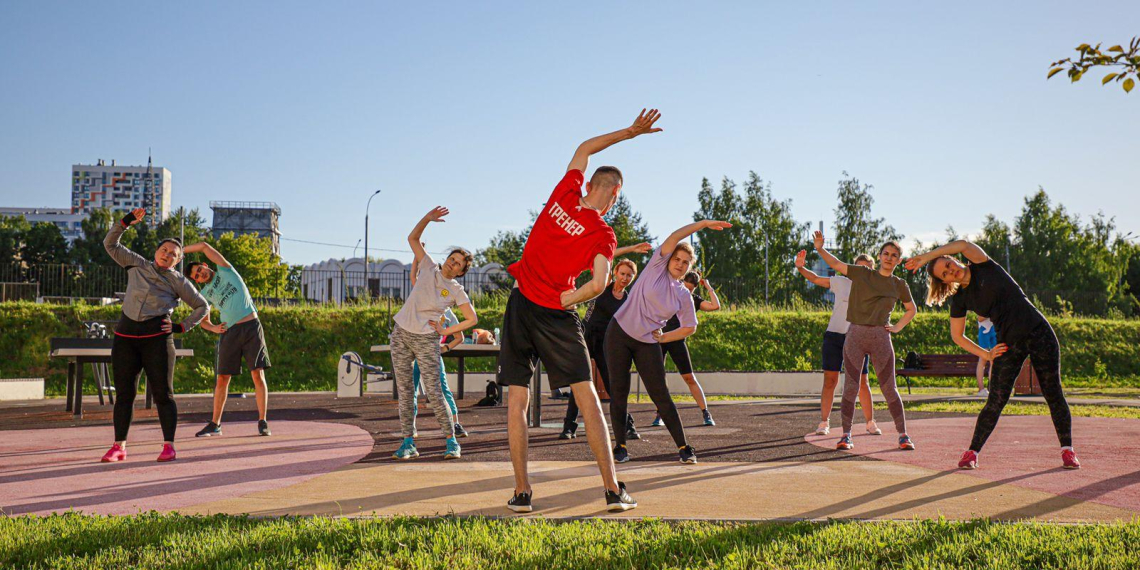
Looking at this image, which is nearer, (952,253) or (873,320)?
(952,253)

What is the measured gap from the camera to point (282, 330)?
2112 centimetres

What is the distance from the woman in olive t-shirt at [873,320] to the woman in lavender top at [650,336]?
67.4 inches

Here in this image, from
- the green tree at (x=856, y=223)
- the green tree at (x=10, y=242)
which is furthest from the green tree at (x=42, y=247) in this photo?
the green tree at (x=856, y=223)

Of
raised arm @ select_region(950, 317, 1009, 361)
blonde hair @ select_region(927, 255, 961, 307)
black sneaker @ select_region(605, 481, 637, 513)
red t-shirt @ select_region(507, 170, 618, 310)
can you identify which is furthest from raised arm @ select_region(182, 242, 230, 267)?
raised arm @ select_region(950, 317, 1009, 361)

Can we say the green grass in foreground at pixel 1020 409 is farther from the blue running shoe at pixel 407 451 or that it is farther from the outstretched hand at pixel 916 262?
the blue running shoe at pixel 407 451

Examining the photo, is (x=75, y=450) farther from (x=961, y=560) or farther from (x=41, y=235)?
(x=41, y=235)

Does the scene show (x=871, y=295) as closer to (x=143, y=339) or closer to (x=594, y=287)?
(x=594, y=287)

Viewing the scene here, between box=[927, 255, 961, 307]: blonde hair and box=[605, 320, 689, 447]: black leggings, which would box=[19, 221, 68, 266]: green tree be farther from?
box=[927, 255, 961, 307]: blonde hair

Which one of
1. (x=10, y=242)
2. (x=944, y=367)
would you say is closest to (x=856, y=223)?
(x=944, y=367)

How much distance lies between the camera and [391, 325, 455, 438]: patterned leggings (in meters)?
7.26

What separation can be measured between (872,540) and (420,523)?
207 cm

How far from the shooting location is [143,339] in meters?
6.99

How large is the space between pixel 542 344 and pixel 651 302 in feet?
7.49

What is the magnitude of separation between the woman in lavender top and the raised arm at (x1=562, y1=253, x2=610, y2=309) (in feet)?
7.07
